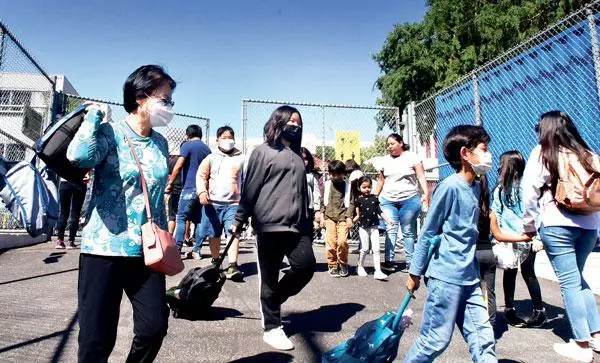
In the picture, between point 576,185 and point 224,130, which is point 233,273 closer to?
point 224,130

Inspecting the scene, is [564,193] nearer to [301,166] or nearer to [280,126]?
[301,166]

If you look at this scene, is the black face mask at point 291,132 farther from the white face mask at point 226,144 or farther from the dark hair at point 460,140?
the white face mask at point 226,144

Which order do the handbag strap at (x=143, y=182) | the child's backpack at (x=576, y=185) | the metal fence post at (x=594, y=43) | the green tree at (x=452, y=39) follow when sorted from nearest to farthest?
the handbag strap at (x=143, y=182)
the child's backpack at (x=576, y=185)
the metal fence post at (x=594, y=43)
the green tree at (x=452, y=39)

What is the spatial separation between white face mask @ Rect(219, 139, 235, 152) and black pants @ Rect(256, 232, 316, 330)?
2.22 meters

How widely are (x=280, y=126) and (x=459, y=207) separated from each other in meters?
1.68

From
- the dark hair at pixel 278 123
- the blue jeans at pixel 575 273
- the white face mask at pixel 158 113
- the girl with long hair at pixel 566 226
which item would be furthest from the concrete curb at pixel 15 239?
the blue jeans at pixel 575 273

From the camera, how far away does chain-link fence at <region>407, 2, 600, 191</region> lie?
18.5ft

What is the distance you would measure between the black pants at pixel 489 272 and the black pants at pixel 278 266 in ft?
5.03

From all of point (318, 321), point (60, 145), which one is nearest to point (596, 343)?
point (318, 321)

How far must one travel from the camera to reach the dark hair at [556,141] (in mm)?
3238

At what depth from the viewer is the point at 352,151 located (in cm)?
840

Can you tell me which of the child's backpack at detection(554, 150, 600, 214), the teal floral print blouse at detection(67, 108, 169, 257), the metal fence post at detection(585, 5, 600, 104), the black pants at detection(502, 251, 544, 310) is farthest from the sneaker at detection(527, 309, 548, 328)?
the teal floral print blouse at detection(67, 108, 169, 257)

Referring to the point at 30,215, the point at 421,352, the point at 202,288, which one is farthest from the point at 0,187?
the point at 421,352

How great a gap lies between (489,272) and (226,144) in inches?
133
